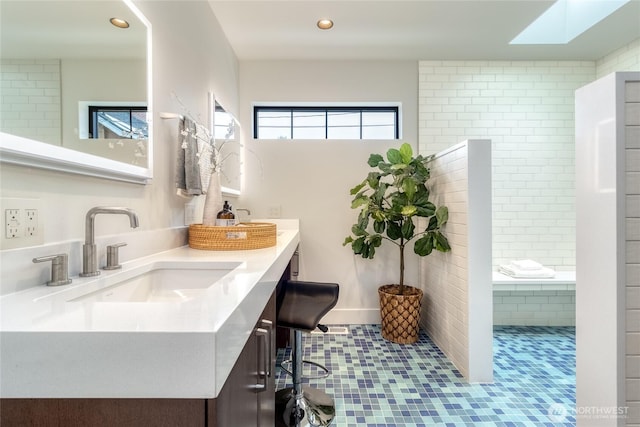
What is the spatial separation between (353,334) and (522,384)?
1269mm

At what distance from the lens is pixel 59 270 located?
828 millimetres

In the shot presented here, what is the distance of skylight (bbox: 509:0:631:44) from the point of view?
7.91 feet

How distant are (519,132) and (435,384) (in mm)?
2480

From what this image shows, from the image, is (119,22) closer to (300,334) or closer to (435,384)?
(300,334)

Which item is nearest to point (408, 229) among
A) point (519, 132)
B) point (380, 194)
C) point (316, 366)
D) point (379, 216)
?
point (379, 216)

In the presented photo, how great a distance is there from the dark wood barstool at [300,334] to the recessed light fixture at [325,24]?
1.98 metres

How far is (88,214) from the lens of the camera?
36.0 inches

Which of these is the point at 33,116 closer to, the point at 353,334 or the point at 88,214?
the point at 88,214

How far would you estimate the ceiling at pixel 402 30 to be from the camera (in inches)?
85.5

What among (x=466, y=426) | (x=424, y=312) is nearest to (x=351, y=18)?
(x=424, y=312)

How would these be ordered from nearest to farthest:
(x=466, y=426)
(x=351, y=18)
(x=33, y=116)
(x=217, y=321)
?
(x=217, y=321) < (x=33, y=116) < (x=466, y=426) < (x=351, y=18)

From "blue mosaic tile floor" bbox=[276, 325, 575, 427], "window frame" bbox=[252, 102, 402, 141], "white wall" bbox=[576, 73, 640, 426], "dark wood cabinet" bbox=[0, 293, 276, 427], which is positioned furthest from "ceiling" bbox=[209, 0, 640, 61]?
"blue mosaic tile floor" bbox=[276, 325, 575, 427]

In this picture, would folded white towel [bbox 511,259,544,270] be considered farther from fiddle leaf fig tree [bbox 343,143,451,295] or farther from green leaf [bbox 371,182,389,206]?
green leaf [bbox 371,182,389,206]

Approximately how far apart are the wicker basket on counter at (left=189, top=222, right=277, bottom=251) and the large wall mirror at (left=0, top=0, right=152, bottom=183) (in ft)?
1.25
